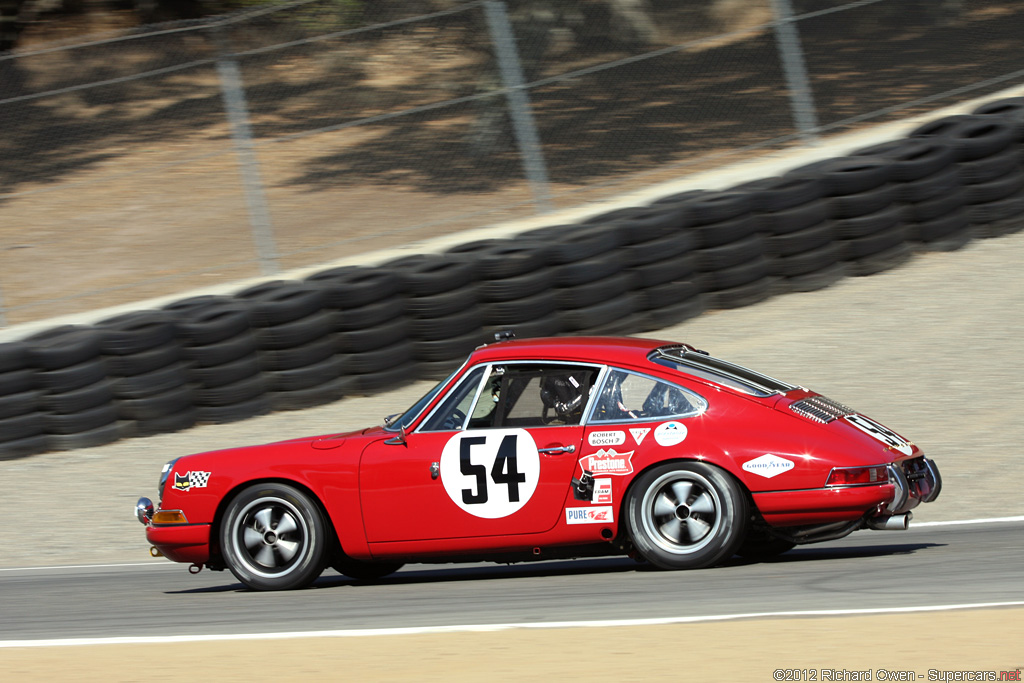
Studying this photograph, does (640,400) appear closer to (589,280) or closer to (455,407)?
(455,407)

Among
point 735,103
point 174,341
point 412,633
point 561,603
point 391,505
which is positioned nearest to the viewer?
point 412,633

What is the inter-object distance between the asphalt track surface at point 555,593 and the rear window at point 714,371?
3.00 ft

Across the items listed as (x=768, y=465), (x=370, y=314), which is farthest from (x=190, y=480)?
(x=370, y=314)

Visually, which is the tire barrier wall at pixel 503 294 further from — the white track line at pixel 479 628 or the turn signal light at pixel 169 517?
the white track line at pixel 479 628

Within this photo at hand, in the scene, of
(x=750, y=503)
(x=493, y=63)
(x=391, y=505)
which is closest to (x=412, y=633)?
(x=391, y=505)

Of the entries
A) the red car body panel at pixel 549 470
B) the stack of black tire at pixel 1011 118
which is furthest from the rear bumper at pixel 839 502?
the stack of black tire at pixel 1011 118

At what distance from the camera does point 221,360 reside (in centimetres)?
1112

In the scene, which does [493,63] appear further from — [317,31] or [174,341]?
[174,341]

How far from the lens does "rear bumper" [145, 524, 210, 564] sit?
697cm

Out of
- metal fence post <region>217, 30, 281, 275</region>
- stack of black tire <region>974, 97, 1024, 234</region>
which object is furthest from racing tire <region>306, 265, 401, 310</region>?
stack of black tire <region>974, 97, 1024, 234</region>

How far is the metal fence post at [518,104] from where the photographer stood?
12.8m

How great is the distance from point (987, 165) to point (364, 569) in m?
8.06

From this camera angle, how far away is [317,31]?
1270 cm

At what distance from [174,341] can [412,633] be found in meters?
6.17
